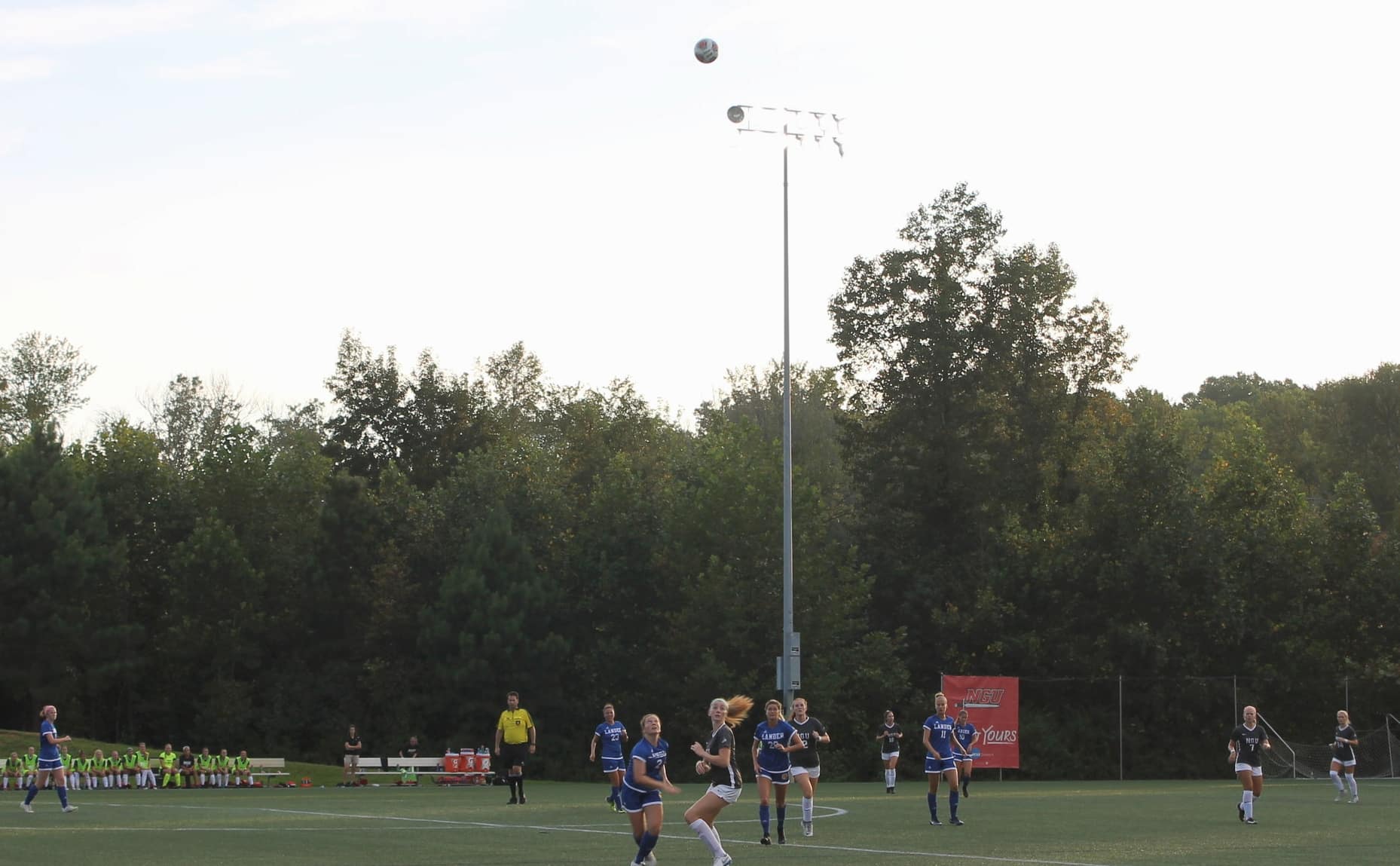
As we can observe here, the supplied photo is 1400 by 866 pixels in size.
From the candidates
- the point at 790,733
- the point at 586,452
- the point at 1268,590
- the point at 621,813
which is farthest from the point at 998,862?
the point at 586,452

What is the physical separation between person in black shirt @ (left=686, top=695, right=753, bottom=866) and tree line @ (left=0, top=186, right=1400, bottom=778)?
34419mm

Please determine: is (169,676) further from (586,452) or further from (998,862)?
(998,862)

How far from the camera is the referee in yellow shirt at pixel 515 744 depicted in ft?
100

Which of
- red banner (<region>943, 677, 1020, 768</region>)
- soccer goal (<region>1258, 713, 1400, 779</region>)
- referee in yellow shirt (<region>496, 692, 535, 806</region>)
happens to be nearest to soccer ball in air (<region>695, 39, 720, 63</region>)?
referee in yellow shirt (<region>496, 692, 535, 806</region>)

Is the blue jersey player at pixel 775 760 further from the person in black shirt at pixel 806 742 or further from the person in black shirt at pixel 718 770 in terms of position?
the person in black shirt at pixel 718 770

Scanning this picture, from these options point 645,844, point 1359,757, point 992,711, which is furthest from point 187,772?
point 1359,757

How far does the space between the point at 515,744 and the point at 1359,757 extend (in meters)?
28.6

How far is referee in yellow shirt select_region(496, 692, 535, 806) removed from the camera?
3048 centimetres

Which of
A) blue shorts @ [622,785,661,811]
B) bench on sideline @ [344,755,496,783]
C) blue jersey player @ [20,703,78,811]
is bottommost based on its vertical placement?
bench on sideline @ [344,755,496,783]

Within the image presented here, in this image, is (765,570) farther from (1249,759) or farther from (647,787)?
(647,787)

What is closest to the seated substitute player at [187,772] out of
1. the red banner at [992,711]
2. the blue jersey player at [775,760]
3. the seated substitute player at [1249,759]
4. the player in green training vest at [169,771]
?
the player in green training vest at [169,771]

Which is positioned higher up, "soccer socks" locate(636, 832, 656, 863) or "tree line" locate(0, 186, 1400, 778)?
"tree line" locate(0, 186, 1400, 778)

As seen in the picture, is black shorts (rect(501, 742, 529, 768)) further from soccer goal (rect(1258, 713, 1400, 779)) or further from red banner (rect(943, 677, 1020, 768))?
soccer goal (rect(1258, 713, 1400, 779))

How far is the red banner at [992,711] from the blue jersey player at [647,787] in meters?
29.8
